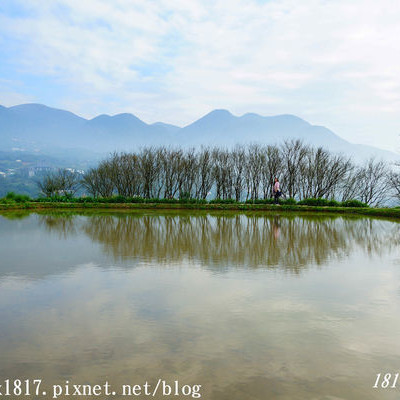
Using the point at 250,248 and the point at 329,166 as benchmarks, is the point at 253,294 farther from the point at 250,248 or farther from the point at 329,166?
the point at 329,166

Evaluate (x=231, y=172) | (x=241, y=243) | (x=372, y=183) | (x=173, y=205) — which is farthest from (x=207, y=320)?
(x=372, y=183)

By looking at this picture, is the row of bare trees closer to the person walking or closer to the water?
the person walking

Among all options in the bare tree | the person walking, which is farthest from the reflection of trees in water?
the bare tree

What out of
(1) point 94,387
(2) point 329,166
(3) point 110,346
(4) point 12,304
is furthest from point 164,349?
(2) point 329,166

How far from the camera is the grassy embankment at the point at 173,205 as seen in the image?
20.3 meters

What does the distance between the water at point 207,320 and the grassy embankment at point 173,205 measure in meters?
12.8

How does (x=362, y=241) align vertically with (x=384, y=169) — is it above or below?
below

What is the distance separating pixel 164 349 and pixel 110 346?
1.68 ft

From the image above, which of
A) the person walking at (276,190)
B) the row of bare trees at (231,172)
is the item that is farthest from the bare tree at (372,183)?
the person walking at (276,190)

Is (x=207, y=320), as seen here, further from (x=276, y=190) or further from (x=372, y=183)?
(x=372, y=183)

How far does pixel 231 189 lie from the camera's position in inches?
1158

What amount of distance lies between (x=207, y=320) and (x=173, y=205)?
18.3m

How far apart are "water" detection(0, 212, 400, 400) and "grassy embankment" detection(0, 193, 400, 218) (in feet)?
41.9

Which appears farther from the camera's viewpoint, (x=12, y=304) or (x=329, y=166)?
(x=329, y=166)
